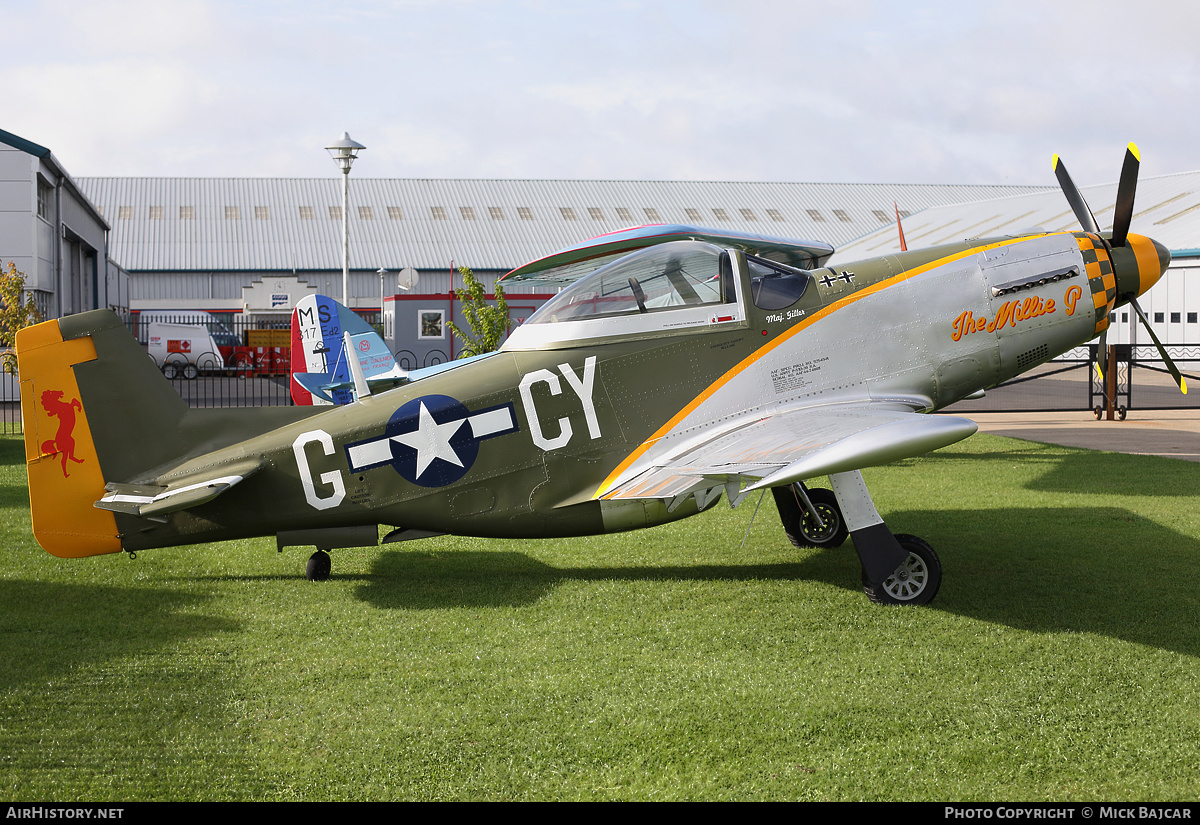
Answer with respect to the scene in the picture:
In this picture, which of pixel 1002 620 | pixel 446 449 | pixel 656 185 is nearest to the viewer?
pixel 1002 620

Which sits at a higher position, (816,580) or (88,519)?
(88,519)

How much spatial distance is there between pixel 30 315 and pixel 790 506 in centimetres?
1523

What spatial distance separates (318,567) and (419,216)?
1972 inches

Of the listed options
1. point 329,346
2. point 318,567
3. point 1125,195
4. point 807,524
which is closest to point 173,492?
point 318,567

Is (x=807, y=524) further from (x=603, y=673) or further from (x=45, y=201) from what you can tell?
(x=45, y=201)

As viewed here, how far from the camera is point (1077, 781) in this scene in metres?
3.92

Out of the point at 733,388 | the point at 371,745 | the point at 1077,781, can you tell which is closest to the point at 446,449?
the point at 733,388

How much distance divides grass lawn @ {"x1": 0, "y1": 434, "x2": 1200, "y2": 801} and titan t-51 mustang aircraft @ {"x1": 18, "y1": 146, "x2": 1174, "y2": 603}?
1.98ft

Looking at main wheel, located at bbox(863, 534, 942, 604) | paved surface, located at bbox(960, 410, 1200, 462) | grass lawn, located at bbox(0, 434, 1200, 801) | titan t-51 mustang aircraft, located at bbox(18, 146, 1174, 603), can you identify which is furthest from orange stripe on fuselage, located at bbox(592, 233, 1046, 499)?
paved surface, located at bbox(960, 410, 1200, 462)

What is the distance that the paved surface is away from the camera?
1485 centimetres

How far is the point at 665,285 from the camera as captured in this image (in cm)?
677

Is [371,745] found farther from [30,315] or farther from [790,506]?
[30,315]

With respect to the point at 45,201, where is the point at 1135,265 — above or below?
below

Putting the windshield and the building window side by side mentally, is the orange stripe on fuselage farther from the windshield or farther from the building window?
the building window
